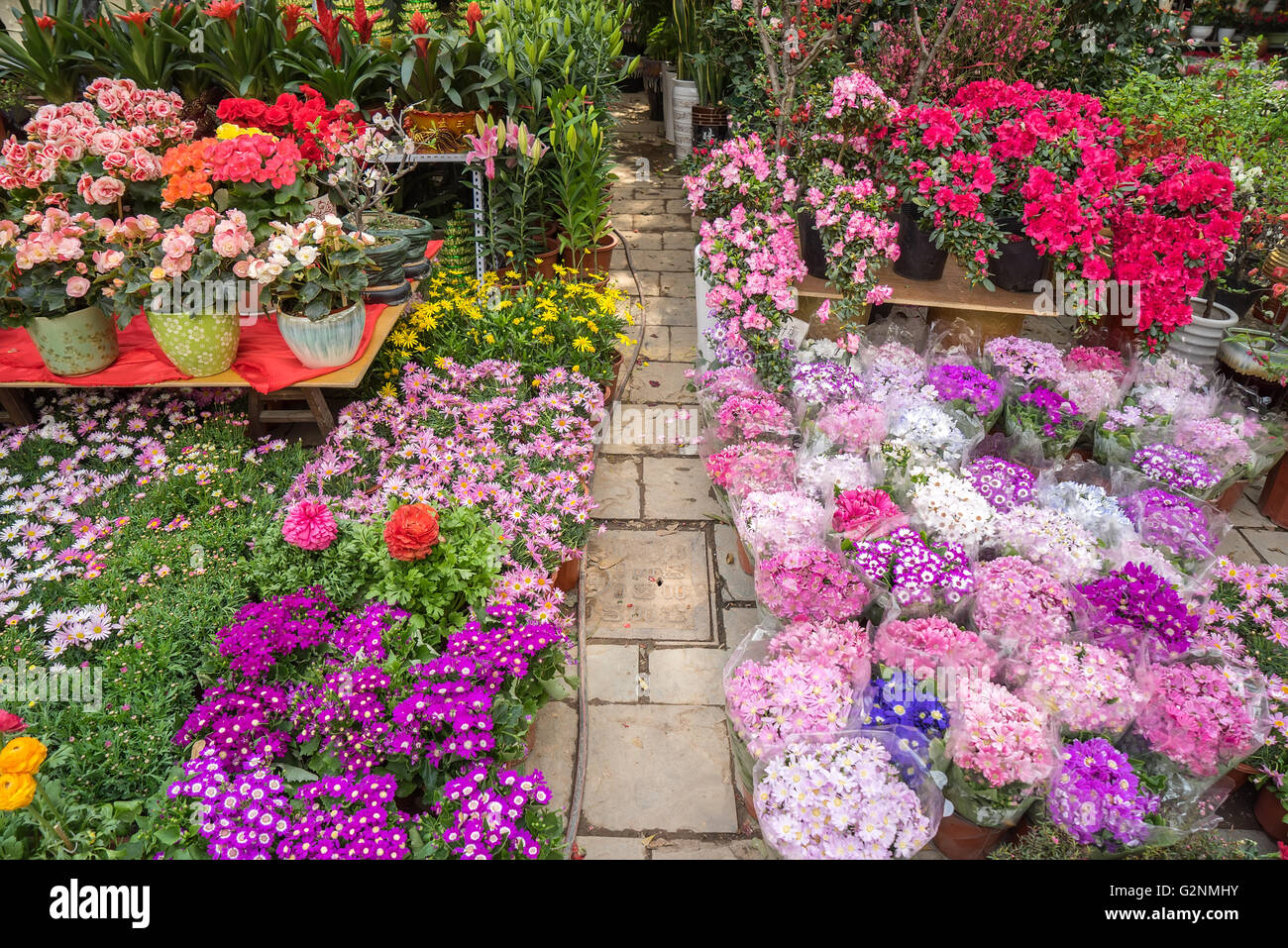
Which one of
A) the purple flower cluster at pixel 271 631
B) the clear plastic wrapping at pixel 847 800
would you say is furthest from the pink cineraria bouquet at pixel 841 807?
the purple flower cluster at pixel 271 631

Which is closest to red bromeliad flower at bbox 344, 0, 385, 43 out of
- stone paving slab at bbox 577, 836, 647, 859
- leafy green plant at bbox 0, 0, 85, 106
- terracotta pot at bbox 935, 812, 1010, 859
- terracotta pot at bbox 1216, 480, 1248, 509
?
leafy green plant at bbox 0, 0, 85, 106

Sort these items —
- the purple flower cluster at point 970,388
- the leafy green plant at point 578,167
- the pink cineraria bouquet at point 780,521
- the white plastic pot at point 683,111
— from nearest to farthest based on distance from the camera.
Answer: the pink cineraria bouquet at point 780,521 < the purple flower cluster at point 970,388 < the leafy green plant at point 578,167 < the white plastic pot at point 683,111

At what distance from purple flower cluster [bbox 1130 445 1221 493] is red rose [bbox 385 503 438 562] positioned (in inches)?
109

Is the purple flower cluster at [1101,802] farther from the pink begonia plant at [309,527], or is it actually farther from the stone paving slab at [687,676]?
the pink begonia plant at [309,527]

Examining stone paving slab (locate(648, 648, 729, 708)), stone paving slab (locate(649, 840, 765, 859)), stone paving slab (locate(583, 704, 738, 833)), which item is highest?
stone paving slab (locate(648, 648, 729, 708))

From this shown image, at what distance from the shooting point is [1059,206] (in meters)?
3.45

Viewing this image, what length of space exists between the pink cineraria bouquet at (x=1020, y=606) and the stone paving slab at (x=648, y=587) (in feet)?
3.38

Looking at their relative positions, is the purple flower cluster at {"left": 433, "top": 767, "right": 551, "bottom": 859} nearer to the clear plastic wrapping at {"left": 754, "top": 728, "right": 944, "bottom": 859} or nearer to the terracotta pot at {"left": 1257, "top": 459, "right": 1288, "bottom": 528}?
the clear plastic wrapping at {"left": 754, "top": 728, "right": 944, "bottom": 859}

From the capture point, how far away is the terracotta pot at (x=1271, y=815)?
229cm

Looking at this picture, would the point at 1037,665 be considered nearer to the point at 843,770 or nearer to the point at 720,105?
the point at 843,770

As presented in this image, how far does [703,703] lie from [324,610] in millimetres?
1312

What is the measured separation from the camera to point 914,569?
7.80 feet


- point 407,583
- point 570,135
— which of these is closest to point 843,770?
point 407,583

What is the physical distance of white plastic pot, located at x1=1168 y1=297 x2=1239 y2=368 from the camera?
393 cm
